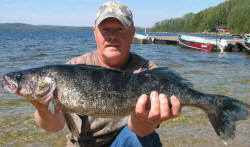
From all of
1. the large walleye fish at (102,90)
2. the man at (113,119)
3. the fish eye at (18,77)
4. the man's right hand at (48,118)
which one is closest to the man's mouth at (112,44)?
the man at (113,119)

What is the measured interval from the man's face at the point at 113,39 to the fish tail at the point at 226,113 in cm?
141

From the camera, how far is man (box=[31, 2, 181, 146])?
3349 mm

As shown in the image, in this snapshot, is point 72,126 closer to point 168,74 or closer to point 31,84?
point 31,84

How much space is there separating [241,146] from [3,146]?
457 cm

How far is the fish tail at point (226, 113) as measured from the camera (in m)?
3.09

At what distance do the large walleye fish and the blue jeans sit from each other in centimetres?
58

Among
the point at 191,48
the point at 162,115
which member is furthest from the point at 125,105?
the point at 191,48

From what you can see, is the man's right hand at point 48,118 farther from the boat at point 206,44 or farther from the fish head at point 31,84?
the boat at point 206,44

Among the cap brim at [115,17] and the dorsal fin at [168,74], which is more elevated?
the cap brim at [115,17]

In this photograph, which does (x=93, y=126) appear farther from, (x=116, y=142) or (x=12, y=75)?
(x=12, y=75)

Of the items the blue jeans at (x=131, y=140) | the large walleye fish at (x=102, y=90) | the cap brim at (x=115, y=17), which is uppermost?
the cap brim at (x=115, y=17)

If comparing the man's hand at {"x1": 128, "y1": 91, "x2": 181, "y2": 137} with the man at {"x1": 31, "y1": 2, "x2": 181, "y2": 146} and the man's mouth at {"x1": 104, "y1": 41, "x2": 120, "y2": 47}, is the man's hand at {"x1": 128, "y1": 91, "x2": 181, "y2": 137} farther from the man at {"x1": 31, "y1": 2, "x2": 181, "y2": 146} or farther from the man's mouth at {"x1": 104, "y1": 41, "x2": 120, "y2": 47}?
the man's mouth at {"x1": 104, "y1": 41, "x2": 120, "y2": 47}

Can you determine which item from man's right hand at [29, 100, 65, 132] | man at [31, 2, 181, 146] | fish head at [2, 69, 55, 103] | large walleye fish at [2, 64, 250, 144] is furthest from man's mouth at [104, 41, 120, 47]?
man's right hand at [29, 100, 65, 132]

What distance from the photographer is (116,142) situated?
11.6 ft
